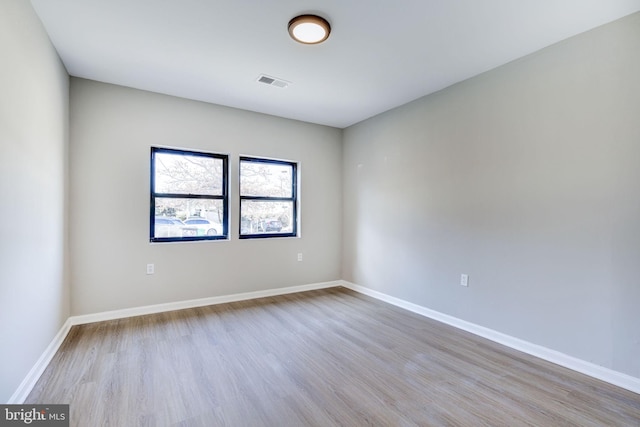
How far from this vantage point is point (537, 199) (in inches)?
101

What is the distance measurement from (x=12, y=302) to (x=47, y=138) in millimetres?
1342

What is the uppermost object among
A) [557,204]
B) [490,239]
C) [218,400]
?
[557,204]

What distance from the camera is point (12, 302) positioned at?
1.74 meters

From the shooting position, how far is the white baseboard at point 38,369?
1.81 meters

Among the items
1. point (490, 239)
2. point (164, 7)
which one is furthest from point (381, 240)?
point (164, 7)

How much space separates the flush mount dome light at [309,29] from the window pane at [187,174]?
2110 millimetres

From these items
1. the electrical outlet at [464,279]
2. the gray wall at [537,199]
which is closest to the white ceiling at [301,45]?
the gray wall at [537,199]

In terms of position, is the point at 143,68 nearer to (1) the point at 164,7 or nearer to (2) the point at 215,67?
(2) the point at 215,67

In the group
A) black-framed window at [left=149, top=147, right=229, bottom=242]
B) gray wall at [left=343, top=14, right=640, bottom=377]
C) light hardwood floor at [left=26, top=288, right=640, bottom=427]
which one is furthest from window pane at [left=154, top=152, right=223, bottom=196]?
gray wall at [left=343, top=14, right=640, bottom=377]

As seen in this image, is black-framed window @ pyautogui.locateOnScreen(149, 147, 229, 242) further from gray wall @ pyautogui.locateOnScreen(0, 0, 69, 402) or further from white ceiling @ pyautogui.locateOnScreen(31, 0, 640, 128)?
gray wall @ pyautogui.locateOnScreen(0, 0, 69, 402)

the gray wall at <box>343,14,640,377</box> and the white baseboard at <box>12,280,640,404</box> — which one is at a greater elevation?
the gray wall at <box>343,14,640,377</box>
